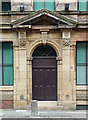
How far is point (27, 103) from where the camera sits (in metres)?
10.3

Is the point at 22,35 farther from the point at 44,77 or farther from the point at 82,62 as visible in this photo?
the point at 82,62

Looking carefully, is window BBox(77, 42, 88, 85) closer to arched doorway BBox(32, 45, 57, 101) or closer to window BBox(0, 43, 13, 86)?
arched doorway BBox(32, 45, 57, 101)

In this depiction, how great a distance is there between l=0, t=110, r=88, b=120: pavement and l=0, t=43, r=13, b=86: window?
2199 millimetres

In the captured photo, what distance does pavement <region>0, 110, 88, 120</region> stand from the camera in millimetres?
8820

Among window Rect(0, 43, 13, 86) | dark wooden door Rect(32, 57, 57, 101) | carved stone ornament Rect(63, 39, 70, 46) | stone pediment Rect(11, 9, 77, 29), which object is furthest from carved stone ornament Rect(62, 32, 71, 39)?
window Rect(0, 43, 13, 86)

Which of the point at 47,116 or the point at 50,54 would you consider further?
the point at 50,54

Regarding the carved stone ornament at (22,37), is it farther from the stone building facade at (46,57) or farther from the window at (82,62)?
the window at (82,62)

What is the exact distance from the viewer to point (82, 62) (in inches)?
416

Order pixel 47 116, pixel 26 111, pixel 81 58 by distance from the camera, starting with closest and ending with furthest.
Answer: pixel 47 116, pixel 26 111, pixel 81 58

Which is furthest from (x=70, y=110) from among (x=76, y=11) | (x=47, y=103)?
(x=76, y=11)

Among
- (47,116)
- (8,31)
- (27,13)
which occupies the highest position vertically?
(27,13)

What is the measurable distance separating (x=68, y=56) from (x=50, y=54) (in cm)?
134

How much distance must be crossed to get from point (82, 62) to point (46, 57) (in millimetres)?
2685

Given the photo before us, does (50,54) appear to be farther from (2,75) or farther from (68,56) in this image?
(2,75)
